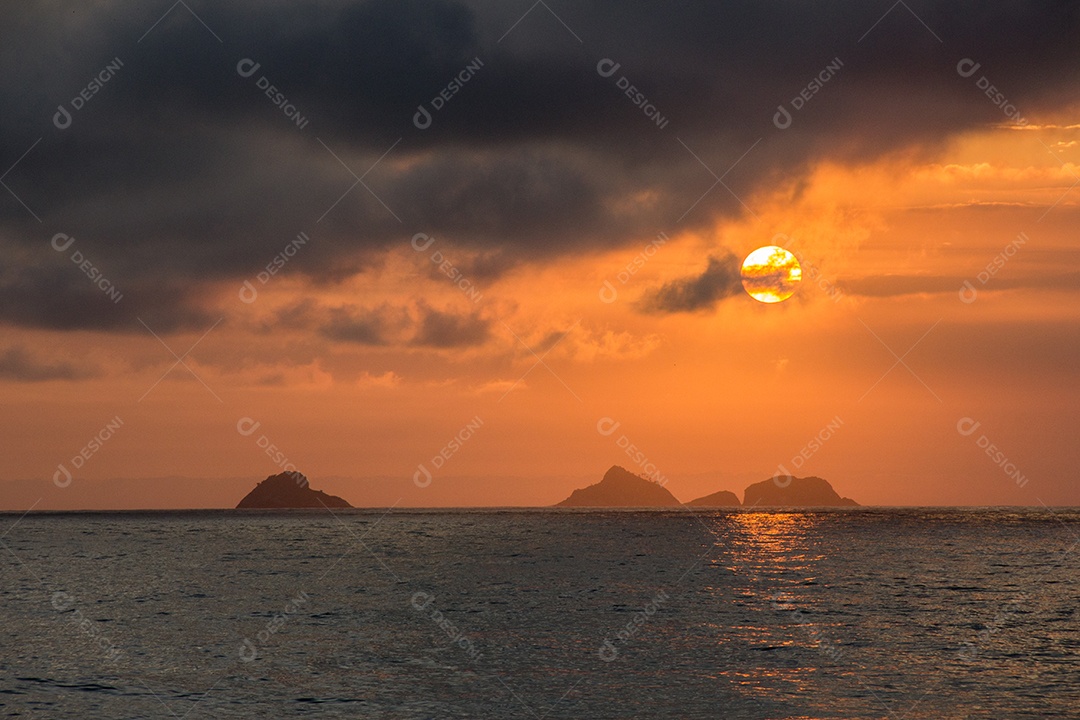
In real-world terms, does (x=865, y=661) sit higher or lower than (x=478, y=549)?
higher

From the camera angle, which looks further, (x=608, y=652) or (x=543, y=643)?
(x=543, y=643)

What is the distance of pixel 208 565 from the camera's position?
106 metres

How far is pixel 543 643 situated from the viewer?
46.5m

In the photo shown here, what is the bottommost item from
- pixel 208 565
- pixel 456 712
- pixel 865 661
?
pixel 208 565

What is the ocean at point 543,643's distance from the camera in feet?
109

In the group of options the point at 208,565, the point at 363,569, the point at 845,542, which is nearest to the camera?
the point at 363,569

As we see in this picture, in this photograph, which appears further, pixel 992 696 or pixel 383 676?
pixel 383 676

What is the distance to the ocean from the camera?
33281 millimetres

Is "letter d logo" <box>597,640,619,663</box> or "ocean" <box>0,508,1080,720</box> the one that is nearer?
"ocean" <box>0,508,1080,720</box>

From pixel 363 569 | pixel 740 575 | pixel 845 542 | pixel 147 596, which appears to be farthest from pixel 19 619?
pixel 845 542

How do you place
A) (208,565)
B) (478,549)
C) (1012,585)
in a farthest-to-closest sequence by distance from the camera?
(478,549)
(208,565)
(1012,585)

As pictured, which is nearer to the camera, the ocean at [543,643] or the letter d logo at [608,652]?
the ocean at [543,643]

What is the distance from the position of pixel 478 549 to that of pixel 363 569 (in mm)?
43741

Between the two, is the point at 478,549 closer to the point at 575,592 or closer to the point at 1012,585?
the point at 575,592
